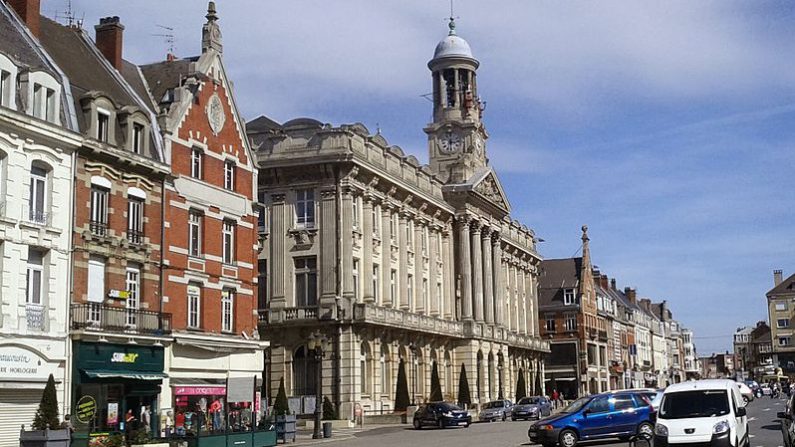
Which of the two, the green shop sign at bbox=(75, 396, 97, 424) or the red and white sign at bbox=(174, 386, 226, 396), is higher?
the red and white sign at bbox=(174, 386, 226, 396)

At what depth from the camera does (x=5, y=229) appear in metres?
31.4

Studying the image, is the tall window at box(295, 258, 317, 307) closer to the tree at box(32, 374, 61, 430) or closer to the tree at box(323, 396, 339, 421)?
the tree at box(323, 396, 339, 421)

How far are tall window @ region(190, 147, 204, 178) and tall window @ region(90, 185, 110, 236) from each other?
562 centimetres

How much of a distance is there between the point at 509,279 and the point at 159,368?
56.4 meters

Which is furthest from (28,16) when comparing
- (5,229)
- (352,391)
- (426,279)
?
(426,279)

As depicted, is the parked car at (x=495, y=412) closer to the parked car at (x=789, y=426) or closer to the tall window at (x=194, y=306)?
the tall window at (x=194, y=306)

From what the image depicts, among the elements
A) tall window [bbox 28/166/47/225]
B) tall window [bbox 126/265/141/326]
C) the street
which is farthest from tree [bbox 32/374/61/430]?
the street

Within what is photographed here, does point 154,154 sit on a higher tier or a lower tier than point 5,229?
higher

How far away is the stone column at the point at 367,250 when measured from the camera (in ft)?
198

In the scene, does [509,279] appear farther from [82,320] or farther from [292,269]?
[82,320]

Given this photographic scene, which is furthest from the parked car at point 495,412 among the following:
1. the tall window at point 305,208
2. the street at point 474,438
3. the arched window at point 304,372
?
the tall window at point 305,208

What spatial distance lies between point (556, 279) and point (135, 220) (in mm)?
80427

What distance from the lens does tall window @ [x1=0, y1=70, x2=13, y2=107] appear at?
31781 mm

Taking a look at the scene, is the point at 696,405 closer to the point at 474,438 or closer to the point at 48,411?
the point at 474,438
